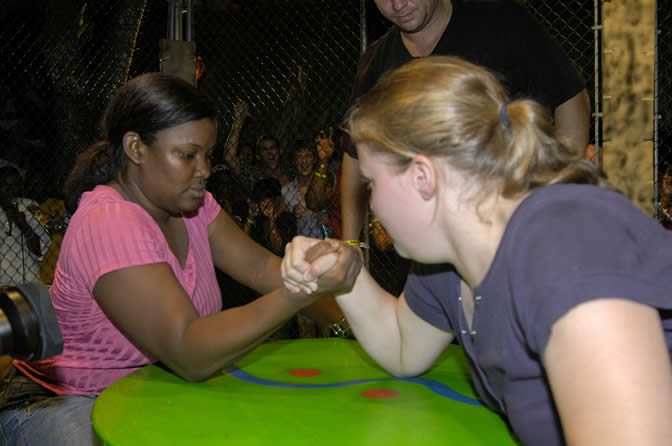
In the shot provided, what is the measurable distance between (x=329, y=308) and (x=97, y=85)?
170 inches

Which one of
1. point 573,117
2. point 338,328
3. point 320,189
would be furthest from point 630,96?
point 320,189

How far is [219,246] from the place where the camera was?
182 centimetres

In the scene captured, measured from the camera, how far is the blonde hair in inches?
33.8

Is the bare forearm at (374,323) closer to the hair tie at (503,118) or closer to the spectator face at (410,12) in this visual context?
the hair tie at (503,118)

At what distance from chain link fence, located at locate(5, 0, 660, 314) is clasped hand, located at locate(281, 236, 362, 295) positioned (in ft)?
7.94

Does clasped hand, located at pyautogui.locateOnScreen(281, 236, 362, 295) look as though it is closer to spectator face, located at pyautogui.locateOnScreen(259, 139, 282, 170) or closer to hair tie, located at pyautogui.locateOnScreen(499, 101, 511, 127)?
hair tie, located at pyautogui.locateOnScreen(499, 101, 511, 127)

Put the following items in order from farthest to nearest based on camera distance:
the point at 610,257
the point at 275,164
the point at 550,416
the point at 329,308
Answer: the point at 275,164 < the point at 329,308 < the point at 550,416 < the point at 610,257

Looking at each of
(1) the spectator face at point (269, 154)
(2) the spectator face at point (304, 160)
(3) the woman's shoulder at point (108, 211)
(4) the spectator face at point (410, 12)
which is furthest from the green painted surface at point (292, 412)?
(1) the spectator face at point (269, 154)

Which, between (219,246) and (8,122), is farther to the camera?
(8,122)

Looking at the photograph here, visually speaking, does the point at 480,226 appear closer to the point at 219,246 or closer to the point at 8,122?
the point at 219,246

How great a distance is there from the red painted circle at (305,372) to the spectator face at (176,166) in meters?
0.49

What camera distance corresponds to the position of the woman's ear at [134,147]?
1.52 metres

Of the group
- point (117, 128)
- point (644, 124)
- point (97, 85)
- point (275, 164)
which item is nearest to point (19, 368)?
point (117, 128)

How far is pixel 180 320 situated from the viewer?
127 centimetres
